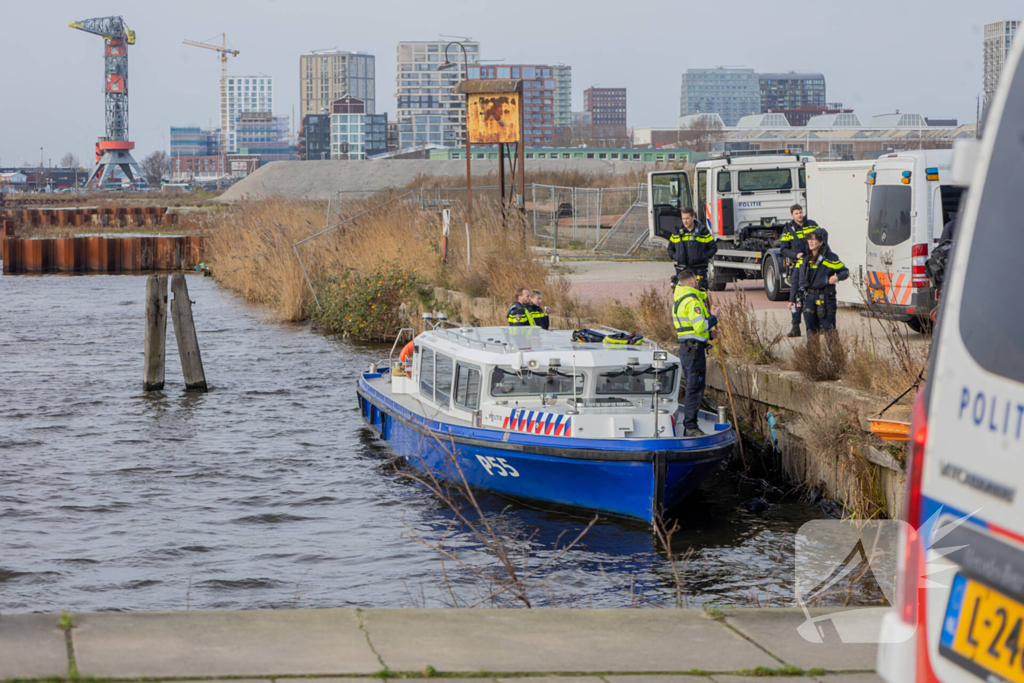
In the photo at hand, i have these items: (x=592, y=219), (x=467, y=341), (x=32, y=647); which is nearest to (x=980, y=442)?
(x=32, y=647)

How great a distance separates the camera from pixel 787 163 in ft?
79.0

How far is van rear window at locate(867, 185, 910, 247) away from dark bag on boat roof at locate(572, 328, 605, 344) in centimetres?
572

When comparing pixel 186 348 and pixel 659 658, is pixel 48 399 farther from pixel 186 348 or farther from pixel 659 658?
pixel 659 658

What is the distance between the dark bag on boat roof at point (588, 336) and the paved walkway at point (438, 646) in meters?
8.29

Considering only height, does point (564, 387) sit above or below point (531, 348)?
below

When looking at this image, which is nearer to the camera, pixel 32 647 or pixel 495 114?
pixel 32 647

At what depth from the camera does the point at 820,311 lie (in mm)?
14469

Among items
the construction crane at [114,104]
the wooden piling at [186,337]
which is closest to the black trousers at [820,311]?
the wooden piling at [186,337]

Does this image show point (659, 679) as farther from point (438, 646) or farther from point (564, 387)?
point (564, 387)

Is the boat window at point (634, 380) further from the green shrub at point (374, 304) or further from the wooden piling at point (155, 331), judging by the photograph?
the green shrub at point (374, 304)

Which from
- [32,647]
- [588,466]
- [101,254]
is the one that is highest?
[101,254]

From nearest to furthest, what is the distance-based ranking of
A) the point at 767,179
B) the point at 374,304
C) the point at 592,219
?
the point at 767,179 < the point at 374,304 < the point at 592,219

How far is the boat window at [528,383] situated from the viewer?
478 inches

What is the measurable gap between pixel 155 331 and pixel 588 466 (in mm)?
10996
